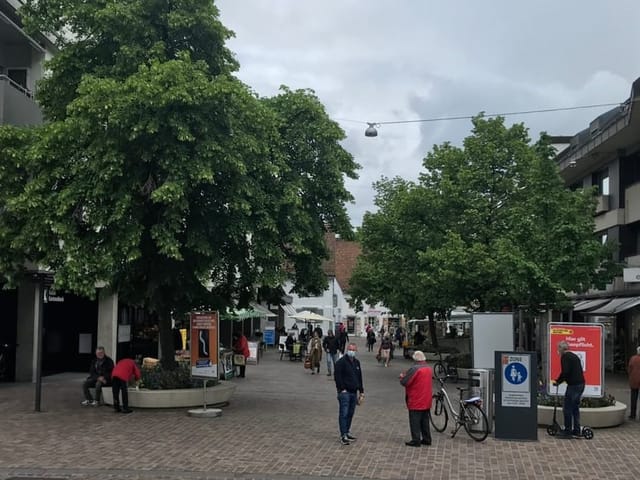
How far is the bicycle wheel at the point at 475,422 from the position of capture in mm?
13203

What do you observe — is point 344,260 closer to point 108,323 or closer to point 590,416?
point 108,323

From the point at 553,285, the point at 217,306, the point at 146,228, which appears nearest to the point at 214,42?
the point at 146,228

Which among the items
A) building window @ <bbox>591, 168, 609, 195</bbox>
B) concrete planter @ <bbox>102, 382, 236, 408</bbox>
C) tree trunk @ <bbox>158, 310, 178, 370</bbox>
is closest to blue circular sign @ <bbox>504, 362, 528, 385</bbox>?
concrete planter @ <bbox>102, 382, 236, 408</bbox>

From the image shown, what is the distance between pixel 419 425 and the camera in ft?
41.8

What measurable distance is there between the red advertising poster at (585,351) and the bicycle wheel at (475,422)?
218 centimetres

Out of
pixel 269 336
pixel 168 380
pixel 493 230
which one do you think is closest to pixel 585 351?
pixel 168 380

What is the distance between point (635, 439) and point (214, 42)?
38.3 ft

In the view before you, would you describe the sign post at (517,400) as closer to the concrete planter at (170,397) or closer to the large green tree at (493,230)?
the concrete planter at (170,397)

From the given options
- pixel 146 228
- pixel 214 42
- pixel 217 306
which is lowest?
pixel 217 306

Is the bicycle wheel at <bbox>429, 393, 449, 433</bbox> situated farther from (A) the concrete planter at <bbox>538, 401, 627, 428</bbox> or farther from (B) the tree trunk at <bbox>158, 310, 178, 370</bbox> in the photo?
(B) the tree trunk at <bbox>158, 310, 178, 370</bbox>

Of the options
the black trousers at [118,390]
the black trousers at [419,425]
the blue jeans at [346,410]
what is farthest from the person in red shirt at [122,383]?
the black trousers at [419,425]

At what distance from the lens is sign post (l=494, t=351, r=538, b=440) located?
13.2 metres

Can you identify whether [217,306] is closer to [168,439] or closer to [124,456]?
[168,439]

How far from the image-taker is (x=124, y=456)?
37.5 feet
